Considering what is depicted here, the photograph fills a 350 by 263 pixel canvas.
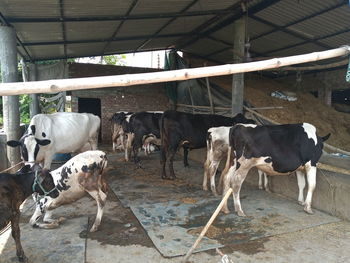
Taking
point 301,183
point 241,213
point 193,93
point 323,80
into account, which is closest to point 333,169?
point 301,183

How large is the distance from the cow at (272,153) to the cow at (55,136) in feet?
11.2

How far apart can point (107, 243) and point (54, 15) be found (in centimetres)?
517

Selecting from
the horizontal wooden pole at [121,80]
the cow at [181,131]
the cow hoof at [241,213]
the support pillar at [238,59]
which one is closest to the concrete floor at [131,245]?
the cow hoof at [241,213]

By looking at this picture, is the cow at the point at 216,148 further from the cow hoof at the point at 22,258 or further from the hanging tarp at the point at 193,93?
the cow hoof at the point at 22,258

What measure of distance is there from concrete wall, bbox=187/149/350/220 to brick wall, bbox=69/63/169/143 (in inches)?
358

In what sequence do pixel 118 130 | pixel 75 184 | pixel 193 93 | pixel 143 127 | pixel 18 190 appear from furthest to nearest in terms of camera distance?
pixel 193 93, pixel 118 130, pixel 143 127, pixel 75 184, pixel 18 190

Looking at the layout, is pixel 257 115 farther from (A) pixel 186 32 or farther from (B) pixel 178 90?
(B) pixel 178 90

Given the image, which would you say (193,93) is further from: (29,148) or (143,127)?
(29,148)

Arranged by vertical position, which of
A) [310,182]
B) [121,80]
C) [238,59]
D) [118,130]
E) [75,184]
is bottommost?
[310,182]

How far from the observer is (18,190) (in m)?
3.71

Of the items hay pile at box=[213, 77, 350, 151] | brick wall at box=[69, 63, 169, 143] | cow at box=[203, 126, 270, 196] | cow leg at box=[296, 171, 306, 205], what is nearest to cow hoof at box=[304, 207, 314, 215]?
cow leg at box=[296, 171, 306, 205]

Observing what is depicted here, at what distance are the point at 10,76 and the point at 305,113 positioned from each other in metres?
8.68

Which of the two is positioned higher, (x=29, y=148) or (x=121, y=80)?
(x=121, y=80)

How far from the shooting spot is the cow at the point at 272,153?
521 cm
